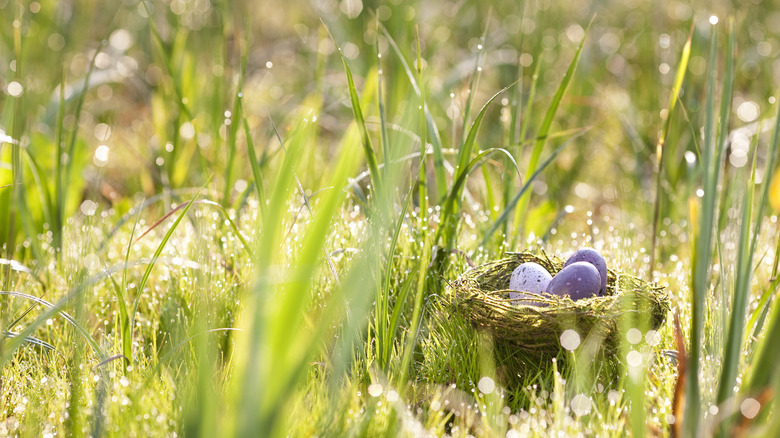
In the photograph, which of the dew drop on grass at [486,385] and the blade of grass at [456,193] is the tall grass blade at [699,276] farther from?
the blade of grass at [456,193]

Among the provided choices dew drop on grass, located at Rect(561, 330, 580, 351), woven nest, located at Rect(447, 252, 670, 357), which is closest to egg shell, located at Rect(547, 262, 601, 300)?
woven nest, located at Rect(447, 252, 670, 357)

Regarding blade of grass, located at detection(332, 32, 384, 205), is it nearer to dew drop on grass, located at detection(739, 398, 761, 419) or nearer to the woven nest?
the woven nest

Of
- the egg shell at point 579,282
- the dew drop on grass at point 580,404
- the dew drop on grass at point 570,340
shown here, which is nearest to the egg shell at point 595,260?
the egg shell at point 579,282

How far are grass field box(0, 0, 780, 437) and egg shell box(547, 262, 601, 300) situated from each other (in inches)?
5.2

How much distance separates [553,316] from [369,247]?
50 centimetres

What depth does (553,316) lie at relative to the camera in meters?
1.36

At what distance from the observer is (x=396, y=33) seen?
3053 mm

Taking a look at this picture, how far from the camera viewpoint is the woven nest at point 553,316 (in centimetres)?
136

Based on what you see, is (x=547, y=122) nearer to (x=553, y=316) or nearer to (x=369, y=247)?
(x=553, y=316)

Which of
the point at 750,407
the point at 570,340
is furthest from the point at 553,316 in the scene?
the point at 750,407

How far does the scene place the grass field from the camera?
1.03 metres

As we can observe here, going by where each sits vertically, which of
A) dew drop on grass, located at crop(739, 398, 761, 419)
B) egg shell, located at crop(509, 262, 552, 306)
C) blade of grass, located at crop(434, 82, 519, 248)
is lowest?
dew drop on grass, located at crop(739, 398, 761, 419)

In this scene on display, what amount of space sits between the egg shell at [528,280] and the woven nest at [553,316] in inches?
1.6

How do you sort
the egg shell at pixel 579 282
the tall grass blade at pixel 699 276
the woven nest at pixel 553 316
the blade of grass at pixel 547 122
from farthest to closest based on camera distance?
the blade of grass at pixel 547 122, the egg shell at pixel 579 282, the woven nest at pixel 553 316, the tall grass blade at pixel 699 276
